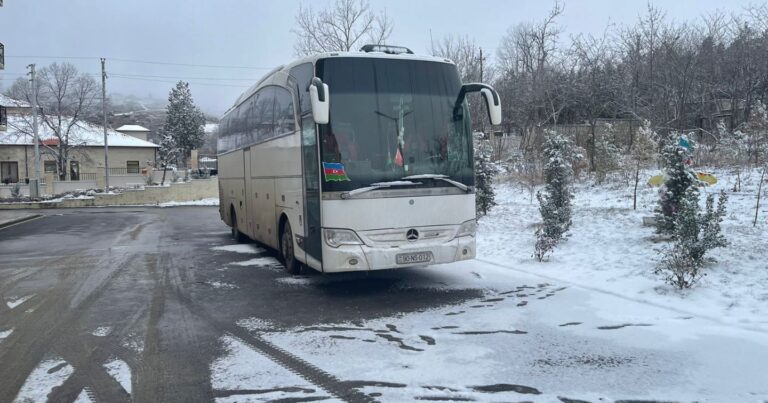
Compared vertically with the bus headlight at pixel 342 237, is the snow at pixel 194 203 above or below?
below

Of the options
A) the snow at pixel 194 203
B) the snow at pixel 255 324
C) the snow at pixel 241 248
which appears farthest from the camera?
the snow at pixel 194 203

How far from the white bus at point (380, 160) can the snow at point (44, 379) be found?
3398 mm

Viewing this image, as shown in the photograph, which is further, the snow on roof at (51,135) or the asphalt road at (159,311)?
the snow on roof at (51,135)

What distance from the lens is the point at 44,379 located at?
5129 millimetres

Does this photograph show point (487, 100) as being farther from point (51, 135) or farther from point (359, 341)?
point (51, 135)

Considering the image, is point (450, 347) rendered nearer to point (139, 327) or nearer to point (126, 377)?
point (126, 377)

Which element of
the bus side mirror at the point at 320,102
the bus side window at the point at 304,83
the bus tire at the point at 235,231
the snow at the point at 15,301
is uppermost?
the bus side window at the point at 304,83

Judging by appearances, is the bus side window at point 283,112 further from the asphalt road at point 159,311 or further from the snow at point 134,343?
the snow at point 134,343

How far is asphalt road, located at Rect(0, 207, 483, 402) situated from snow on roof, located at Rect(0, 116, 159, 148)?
45.6m

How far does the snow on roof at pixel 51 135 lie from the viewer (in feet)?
173

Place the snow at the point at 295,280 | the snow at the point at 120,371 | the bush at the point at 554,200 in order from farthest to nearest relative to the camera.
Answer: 1. the bush at the point at 554,200
2. the snow at the point at 295,280
3. the snow at the point at 120,371

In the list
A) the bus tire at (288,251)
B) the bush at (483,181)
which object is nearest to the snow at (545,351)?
the bus tire at (288,251)

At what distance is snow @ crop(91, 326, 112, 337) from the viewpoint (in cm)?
662

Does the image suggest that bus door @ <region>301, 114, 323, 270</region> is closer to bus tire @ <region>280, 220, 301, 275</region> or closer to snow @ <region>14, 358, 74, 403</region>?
bus tire @ <region>280, 220, 301, 275</region>
